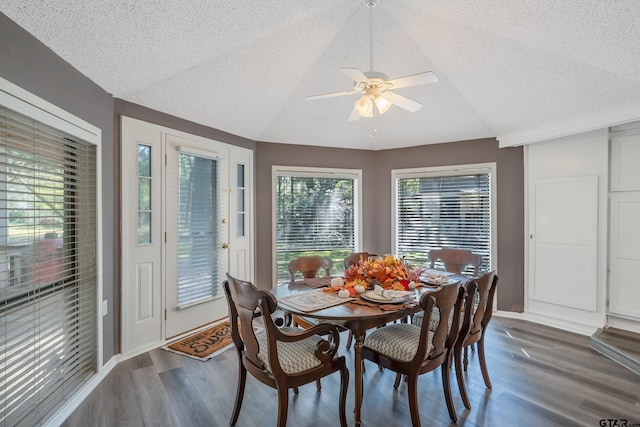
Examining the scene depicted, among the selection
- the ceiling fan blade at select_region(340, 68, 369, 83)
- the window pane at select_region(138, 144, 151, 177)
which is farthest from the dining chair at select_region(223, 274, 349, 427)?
the window pane at select_region(138, 144, 151, 177)

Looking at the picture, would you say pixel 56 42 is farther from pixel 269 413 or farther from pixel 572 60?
pixel 572 60

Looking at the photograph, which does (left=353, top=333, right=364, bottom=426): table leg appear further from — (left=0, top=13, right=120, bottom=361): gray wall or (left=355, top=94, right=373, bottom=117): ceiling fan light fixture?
(left=0, top=13, right=120, bottom=361): gray wall

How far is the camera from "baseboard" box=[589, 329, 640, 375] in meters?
2.66

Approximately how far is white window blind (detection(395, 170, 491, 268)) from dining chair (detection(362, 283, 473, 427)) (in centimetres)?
227

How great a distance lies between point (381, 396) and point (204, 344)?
6.23 feet

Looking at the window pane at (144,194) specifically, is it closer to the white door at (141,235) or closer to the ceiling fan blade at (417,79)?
the white door at (141,235)

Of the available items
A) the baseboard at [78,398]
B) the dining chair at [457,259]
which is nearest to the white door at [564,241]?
the dining chair at [457,259]

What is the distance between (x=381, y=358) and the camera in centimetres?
207

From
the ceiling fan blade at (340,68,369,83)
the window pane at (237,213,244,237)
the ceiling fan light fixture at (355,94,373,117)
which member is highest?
the ceiling fan blade at (340,68,369,83)

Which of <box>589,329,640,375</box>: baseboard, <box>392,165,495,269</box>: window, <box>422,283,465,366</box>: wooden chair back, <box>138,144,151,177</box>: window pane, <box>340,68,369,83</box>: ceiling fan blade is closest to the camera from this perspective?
<box>422,283,465,366</box>: wooden chair back

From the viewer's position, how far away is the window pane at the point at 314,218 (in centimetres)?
459

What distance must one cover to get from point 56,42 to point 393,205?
423 centimetres

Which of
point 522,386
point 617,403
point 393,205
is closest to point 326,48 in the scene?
point 393,205

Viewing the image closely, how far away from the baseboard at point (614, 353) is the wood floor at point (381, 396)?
0.08 m
